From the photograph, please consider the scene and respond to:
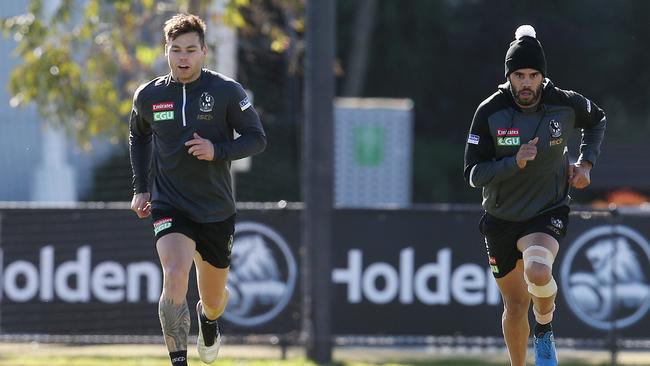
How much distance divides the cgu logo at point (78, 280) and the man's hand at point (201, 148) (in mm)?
4737

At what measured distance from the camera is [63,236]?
12.2 meters

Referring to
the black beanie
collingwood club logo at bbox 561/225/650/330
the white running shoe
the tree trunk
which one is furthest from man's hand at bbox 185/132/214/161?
the tree trunk

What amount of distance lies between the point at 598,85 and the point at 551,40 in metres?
2.81

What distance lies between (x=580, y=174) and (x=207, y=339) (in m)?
2.71

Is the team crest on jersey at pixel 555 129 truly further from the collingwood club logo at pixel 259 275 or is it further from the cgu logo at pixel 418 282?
the collingwood club logo at pixel 259 275

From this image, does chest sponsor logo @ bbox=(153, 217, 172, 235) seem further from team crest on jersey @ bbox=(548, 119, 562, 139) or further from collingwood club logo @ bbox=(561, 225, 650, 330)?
collingwood club logo @ bbox=(561, 225, 650, 330)

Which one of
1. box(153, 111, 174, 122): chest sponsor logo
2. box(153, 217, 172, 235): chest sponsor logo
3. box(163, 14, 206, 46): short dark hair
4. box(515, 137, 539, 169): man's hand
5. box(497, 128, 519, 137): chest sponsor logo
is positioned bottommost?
box(153, 217, 172, 235): chest sponsor logo

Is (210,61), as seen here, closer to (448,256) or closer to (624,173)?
(448,256)

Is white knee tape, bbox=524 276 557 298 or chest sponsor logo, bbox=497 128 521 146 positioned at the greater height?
chest sponsor logo, bbox=497 128 521 146

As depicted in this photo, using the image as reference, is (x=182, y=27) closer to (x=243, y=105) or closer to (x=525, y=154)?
(x=243, y=105)

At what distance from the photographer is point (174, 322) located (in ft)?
24.8

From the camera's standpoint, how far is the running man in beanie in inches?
298

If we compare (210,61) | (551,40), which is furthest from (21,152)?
(551,40)

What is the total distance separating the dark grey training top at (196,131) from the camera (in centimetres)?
782
